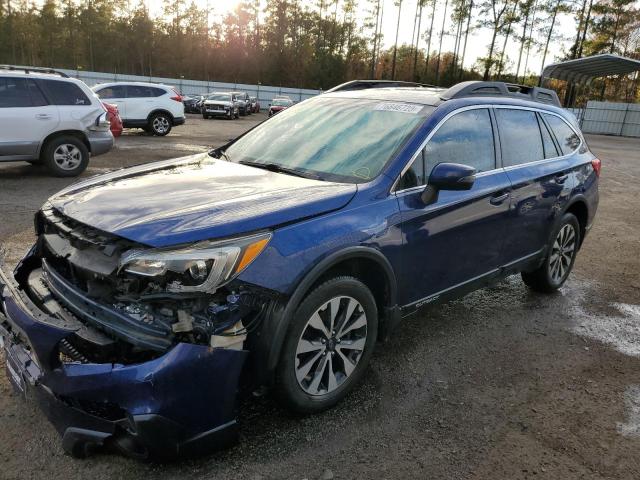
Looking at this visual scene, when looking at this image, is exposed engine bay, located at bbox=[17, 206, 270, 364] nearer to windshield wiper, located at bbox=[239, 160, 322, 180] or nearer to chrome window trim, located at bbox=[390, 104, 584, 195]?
windshield wiper, located at bbox=[239, 160, 322, 180]

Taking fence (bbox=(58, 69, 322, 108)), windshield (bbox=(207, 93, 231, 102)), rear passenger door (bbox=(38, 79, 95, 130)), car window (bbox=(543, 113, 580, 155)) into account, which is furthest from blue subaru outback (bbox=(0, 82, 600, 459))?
fence (bbox=(58, 69, 322, 108))

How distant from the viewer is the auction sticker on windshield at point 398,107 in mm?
3527

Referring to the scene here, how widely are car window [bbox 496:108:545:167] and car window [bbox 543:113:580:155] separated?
1.09ft

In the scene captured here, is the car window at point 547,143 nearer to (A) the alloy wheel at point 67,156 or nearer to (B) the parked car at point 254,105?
(A) the alloy wheel at point 67,156

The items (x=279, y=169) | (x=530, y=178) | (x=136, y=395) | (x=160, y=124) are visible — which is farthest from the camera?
(x=160, y=124)

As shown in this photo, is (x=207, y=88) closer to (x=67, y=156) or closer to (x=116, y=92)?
(x=116, y=92)

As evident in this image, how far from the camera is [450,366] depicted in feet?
11.8

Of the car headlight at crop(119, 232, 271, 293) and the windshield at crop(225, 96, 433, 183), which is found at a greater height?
the windshield at crop(225, 96, 433, 183)

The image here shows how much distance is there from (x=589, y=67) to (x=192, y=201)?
81.6 ft

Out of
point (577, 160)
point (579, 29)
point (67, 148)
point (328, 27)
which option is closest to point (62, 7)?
point (328, 27)

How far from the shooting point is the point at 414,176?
3.20 meters

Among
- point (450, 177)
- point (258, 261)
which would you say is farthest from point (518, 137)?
point (258, 261)

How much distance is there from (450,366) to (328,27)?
7327 cm

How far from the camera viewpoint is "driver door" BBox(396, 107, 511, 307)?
10.4 feet
